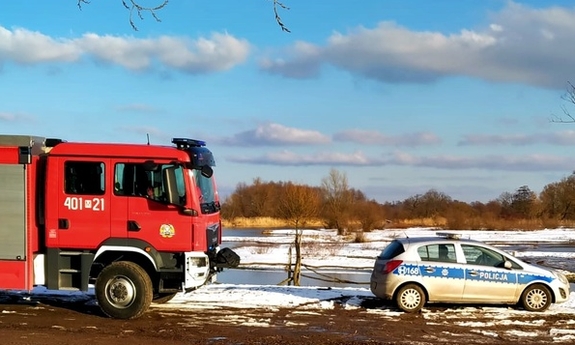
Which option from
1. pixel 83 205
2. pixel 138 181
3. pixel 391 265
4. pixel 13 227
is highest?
pixel 138 181

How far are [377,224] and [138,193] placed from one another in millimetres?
→ 52558

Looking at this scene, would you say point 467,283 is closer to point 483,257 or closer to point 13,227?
point 483,257

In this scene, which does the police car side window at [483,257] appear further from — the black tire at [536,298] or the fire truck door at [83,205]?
the fire truck door at [83,205]

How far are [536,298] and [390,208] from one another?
69.7 metres

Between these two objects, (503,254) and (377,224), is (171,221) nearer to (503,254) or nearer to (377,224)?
(503,254)

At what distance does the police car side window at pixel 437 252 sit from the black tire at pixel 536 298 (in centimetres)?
156

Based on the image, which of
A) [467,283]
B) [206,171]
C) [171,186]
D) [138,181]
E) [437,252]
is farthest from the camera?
[437,252]

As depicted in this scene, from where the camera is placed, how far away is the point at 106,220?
459 inches

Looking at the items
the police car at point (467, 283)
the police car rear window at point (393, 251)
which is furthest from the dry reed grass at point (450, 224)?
the police car at point (467, 283)

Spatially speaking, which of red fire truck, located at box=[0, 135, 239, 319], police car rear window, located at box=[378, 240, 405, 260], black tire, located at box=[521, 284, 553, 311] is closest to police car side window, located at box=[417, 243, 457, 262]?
police car rear window, located at box=[378, 240, 405, 260]

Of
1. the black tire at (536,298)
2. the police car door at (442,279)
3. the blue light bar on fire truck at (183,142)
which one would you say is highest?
the blue light bar on fire truck at (183,142)

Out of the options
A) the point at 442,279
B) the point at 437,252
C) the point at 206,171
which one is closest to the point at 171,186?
the point at 206,171

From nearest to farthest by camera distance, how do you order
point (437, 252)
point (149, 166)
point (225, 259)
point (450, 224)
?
point (149, 166) < point (225, 259) < point (437, 252) < point (450, 224)

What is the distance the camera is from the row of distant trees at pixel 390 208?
4969 cm
